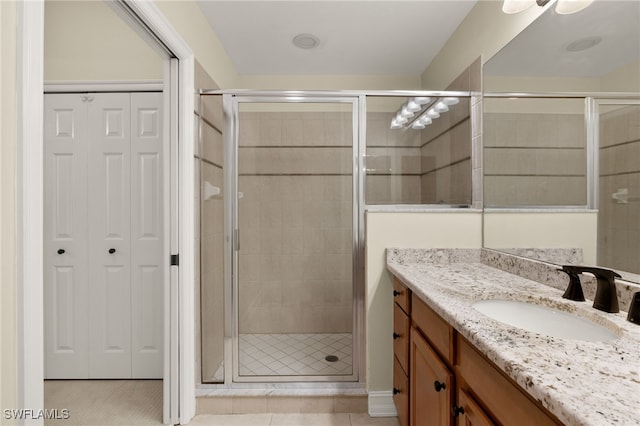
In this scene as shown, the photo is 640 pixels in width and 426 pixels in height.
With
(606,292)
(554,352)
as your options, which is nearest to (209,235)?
(554,352)

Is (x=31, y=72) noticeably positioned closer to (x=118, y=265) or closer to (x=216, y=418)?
(x=118, y=265)

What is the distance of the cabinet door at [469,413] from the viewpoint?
2.54 ft

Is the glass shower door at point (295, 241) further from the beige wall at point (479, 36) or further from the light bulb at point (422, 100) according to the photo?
A: the beige wall at point (479, 36)

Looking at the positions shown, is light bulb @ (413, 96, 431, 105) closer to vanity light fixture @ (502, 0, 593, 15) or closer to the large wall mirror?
the large wall mirror

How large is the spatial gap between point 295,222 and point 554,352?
181cm

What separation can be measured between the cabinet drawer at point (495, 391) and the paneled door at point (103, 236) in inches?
79.4

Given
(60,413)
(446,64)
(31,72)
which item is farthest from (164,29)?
(60,413)

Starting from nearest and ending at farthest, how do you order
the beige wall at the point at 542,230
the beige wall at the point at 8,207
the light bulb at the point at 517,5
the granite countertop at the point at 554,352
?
the granite countertop at the point at 554,352, the beige wall at the point at 8,207, the beige wall at the point at 542,230, the light bulb at the point at 517,5

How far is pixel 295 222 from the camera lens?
2.33 m

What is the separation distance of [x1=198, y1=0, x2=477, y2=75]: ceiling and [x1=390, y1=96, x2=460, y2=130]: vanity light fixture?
0.56 m

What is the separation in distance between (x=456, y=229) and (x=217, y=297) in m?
1.57

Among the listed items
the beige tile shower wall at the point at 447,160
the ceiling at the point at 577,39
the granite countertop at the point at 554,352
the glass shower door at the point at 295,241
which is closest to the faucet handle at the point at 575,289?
the granite countertop at the point at 554,352

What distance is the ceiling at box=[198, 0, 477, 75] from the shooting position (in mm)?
1928

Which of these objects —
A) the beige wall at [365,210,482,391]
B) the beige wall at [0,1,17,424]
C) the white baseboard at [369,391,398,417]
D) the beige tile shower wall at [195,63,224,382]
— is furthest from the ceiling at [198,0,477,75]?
the white baseboard at [369,391,398,417]
